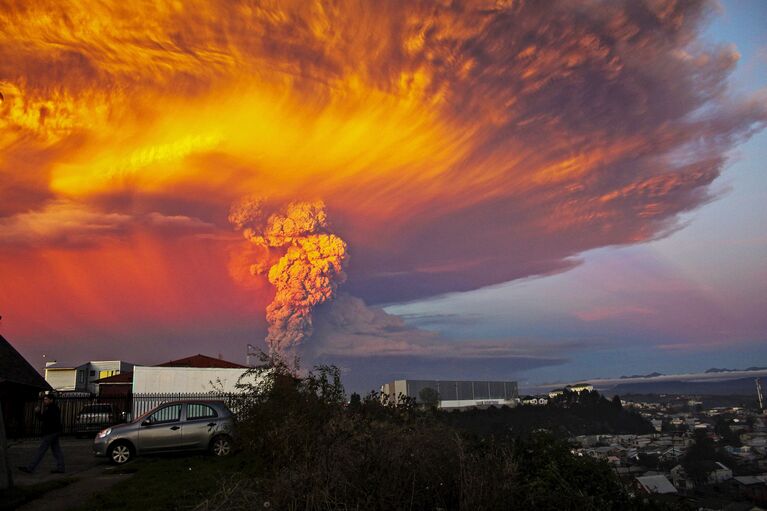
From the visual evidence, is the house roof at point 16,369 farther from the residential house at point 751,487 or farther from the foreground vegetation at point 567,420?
the residential house at point 751,487

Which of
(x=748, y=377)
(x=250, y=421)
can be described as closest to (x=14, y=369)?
(x=250, y=421)

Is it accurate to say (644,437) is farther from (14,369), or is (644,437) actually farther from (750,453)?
(14,369)

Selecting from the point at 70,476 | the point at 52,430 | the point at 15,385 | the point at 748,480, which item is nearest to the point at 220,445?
the point at 70,476

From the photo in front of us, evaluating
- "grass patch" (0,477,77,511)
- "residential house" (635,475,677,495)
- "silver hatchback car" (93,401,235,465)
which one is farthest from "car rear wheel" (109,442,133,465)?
"residential house" (635,475,677,495)

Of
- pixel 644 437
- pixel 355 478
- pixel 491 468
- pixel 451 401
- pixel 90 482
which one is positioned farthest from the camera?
pixel 451 401

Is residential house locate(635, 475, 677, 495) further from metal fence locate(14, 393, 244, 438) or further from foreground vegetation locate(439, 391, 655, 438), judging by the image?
metal fence locate(14, 393, 244, 438)

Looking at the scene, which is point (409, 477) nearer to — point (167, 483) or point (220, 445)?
point (167, 483)
